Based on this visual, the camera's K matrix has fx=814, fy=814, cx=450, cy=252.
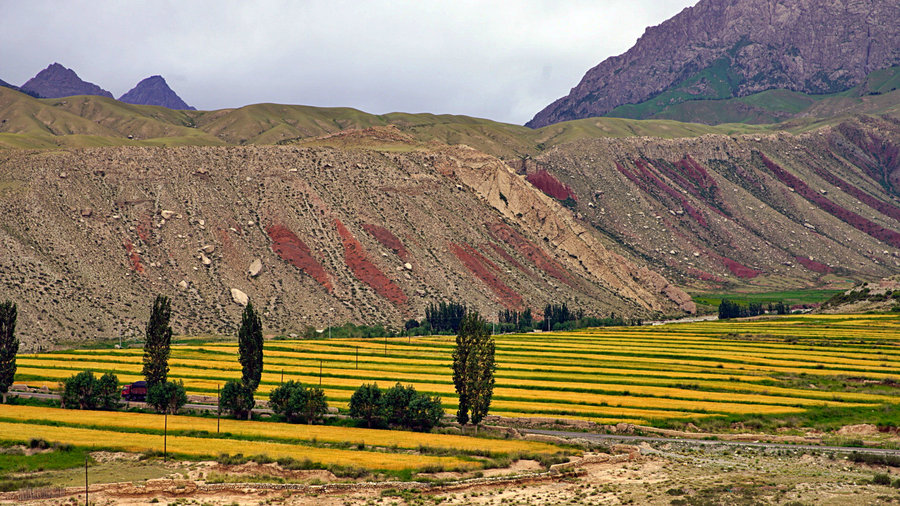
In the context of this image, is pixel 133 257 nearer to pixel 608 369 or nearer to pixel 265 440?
pixel 608 369

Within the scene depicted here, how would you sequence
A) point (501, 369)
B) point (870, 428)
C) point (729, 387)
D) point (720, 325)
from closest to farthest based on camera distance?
point (870, 428) → point (729, 387) → point (501, 369) → point (720, 325)

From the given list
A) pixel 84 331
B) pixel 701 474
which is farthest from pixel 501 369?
pixel 84 331

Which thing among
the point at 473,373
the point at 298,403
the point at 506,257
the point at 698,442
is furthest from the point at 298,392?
the point at 506,257

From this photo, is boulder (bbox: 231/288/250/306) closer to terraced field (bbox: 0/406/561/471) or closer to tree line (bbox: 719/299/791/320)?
terraced field (bbox: 0/406/561/471)

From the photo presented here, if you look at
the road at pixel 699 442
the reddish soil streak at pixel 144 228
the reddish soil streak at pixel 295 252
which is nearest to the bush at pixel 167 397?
the road at pixel 699 442

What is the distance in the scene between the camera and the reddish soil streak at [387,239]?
16375 cm

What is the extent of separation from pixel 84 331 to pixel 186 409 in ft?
179

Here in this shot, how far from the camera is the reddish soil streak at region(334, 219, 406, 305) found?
151 metres

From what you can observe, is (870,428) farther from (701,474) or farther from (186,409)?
(186,409)

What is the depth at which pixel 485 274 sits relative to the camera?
16525 centimetres

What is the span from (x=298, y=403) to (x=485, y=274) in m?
101

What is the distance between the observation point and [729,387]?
272ft

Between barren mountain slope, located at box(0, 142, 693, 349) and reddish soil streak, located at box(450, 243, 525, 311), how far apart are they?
355 mm

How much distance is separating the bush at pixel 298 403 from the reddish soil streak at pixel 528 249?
380 ft
